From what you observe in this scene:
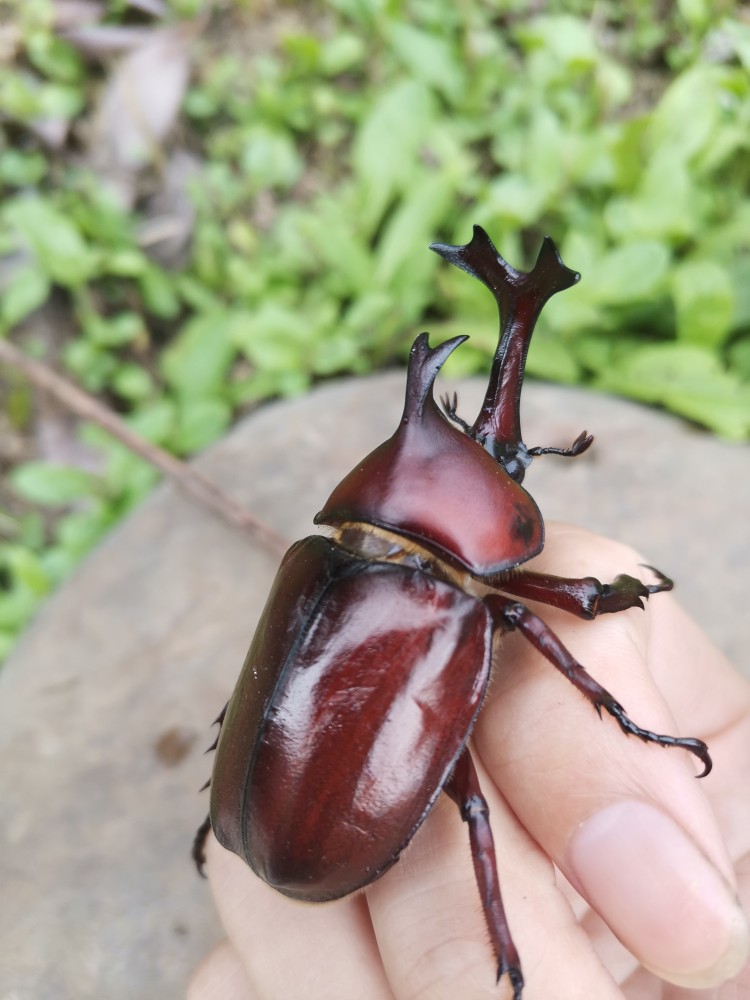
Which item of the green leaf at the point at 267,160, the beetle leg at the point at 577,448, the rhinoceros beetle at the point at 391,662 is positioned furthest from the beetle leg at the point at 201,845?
the green leaf at the point at 267,160

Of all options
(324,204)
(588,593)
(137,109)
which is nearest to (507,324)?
(588,593)

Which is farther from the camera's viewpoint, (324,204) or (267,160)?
(267,160)

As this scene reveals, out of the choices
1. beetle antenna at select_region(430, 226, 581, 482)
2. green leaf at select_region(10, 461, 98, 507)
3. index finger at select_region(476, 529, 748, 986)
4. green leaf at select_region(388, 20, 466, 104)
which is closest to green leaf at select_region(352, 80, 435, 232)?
green leaf at select_region(388, 20, 466, 104)

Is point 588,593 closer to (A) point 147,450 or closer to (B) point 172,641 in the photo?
(B) point 172,641

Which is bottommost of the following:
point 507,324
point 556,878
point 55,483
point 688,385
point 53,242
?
point 55,483

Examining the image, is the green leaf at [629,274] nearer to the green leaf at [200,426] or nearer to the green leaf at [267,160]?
the green leaf at [200,426]

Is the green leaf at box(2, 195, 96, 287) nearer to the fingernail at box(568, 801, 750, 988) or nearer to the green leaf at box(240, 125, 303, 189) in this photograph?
the green leaf at box(240, 125, 303, 189)
